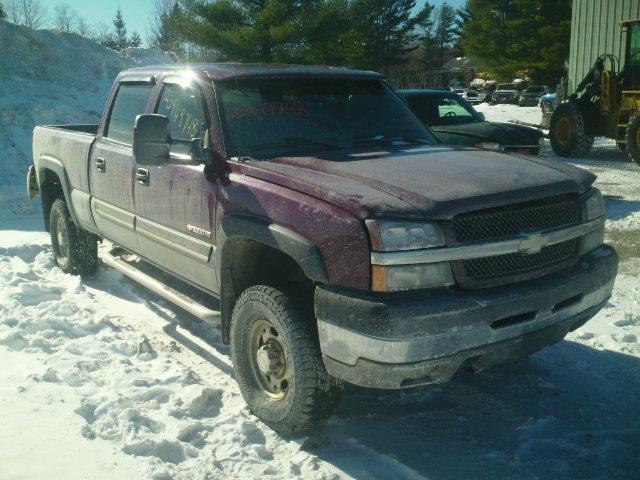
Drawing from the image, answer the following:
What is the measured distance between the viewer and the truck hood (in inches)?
114

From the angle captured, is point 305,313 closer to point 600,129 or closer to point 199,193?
point 199,193

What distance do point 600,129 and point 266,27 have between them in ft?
44.8

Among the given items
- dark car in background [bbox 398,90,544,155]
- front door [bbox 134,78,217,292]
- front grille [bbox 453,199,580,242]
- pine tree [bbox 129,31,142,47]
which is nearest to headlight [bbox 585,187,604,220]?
front grille [bbox 453,199,580,242]

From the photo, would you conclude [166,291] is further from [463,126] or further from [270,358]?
[463,126]

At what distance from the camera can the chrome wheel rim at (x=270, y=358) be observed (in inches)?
136

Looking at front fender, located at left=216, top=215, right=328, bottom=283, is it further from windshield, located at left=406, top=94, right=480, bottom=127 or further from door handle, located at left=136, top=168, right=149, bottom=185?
windshield, located at left=406, top=94, right=480, bottom=127

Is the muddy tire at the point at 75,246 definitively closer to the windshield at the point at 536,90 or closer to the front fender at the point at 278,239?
the front fender at the point at 278,239

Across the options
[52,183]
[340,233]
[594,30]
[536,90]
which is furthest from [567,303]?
[536,90]

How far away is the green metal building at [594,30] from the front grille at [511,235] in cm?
1796

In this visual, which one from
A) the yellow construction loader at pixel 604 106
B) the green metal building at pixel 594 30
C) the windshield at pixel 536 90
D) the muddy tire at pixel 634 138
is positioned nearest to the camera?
the muddy tire at pixel 634 138

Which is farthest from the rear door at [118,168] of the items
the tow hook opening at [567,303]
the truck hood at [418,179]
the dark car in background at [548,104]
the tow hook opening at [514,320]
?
the dark car in background at [548,104]

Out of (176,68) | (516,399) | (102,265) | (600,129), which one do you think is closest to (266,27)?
(600,129)

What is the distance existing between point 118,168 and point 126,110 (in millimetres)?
566

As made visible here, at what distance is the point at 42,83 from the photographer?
577 inches
